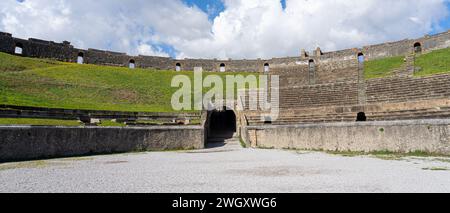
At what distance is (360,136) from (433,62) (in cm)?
2058

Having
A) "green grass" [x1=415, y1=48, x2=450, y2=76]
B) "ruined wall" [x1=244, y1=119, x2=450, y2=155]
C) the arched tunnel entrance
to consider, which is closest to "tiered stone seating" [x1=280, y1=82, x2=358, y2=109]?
the arched tunnel entrance

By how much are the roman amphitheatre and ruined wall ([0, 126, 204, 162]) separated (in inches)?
1.9

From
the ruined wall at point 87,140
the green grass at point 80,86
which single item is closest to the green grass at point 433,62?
the ruined wall at point 87,140

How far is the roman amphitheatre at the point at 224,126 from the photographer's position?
7527 millimetres

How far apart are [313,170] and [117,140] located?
10029 millimetres

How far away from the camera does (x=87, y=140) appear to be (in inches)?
560

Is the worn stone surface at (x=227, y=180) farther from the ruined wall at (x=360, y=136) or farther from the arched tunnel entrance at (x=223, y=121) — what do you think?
the arched tunnel entrance at (x=223, y=121)

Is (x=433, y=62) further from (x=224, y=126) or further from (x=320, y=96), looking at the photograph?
(x=224, y=126)

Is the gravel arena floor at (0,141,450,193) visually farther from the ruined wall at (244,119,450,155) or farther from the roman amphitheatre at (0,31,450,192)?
the ruined wall at (244,119,450,155)

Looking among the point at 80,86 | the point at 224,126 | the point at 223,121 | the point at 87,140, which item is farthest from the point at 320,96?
the point at 80,86
